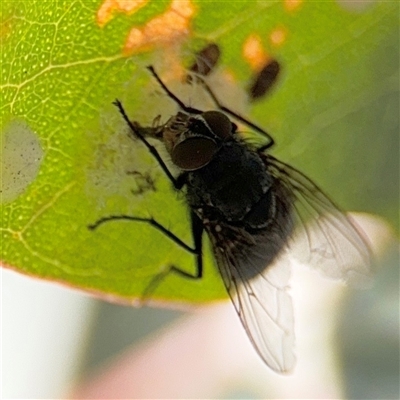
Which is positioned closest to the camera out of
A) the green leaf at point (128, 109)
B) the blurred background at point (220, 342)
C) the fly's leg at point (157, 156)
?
the green leaf at point (128, 109)

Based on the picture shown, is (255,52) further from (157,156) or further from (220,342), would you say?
(220,342)

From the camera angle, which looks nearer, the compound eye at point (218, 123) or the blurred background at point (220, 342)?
the compound eye at point (218, 123)

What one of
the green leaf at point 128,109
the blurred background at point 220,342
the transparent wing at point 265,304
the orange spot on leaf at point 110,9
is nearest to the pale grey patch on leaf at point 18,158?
the green leaf at point 128,109

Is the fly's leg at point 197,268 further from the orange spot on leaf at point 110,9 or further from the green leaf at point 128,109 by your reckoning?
the orange spot on leaf at point 110,9

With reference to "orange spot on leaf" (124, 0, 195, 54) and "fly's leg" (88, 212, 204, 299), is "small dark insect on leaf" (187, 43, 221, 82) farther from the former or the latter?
"fly's leg" (88, 212, 204, 299)

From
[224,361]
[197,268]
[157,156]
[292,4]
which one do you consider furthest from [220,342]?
[292,4]

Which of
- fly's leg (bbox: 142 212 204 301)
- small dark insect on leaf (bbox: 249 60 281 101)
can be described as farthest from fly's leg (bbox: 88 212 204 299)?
small dark insect on leaf (bbox: 249 60 281 101)
